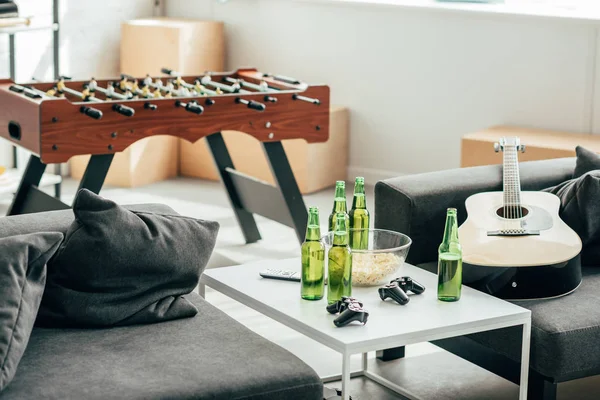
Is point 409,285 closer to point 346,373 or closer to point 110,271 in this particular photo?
point 346,373

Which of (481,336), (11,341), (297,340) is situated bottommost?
(297,340)

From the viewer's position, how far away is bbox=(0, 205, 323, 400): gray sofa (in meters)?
2.21

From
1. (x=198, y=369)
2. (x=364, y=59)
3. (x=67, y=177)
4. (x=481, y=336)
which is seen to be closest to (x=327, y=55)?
(x=364, y=59)

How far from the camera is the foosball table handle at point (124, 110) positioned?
155 inches

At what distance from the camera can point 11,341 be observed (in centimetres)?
226

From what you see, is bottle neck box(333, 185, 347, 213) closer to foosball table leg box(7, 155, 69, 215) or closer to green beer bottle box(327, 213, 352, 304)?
green beer bottle box(327, 213, 352, 304)

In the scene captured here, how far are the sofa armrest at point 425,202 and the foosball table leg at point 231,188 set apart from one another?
1612 mm

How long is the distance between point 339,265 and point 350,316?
7.5 inches

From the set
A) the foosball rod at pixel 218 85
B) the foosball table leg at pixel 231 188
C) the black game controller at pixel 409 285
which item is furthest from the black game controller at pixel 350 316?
the foosball table leg at pixel 231 188

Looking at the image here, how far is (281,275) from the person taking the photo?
289cm

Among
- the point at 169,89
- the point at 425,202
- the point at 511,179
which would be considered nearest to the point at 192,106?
the point at 169,89

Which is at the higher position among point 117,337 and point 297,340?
point 117,337

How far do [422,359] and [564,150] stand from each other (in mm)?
1778

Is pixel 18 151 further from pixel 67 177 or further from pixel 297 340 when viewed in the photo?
pixel 297 340
